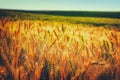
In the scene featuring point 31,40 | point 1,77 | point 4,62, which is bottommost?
point 1,77

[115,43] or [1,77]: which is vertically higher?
[115,43]

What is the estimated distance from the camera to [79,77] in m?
2.93

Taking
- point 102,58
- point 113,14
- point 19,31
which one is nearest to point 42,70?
point 19,31

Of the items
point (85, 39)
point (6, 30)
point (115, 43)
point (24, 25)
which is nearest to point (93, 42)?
point (85, 39)

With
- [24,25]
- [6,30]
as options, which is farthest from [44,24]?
[6,30]

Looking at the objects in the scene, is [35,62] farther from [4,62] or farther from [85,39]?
[85,39]

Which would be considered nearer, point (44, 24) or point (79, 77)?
point (79, 77)

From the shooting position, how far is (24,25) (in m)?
3.12

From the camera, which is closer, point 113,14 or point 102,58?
point 102,58

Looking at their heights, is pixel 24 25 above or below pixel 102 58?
above

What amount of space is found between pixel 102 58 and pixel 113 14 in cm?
69

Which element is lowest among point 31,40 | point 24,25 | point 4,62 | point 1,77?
point 1,77

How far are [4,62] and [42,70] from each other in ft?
1.79

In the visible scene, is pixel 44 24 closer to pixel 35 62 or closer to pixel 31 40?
pixel 31 40
